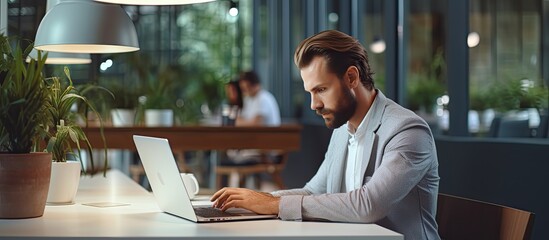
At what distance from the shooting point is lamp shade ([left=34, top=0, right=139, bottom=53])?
3.02m

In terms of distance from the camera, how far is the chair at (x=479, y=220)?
2.29 meters

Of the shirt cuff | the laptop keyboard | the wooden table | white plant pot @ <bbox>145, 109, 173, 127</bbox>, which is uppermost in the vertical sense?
the shirt cuff

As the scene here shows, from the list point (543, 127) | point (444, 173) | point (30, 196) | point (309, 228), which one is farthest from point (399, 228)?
point (444, 173)

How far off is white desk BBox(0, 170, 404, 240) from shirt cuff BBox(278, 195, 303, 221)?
4cm

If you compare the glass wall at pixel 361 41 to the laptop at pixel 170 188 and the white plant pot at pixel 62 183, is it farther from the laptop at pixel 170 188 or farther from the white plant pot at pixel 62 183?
the laptop at pixel 170 188

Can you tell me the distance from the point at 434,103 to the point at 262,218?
8.32 metres

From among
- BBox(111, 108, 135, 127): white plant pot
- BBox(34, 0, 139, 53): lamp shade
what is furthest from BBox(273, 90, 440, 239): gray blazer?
BBox(111, 108, 135, 127): white plant pot

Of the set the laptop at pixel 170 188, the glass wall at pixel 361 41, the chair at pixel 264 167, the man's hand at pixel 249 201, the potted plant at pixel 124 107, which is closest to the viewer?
the laptop at pixel 170 188

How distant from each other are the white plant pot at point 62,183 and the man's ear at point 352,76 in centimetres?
97

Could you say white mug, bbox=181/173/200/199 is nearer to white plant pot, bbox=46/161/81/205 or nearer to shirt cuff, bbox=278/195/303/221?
white plant pot, bbox=46/161/81/205

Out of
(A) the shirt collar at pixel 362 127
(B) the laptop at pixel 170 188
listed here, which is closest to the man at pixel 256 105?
(A) the shirt collar at pixel 362 127

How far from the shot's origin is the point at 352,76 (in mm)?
2758

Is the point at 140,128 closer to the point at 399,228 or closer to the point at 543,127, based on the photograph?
the point at 543,127

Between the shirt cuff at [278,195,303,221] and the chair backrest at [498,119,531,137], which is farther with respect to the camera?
the chair backrest at [498,119,531,137]
